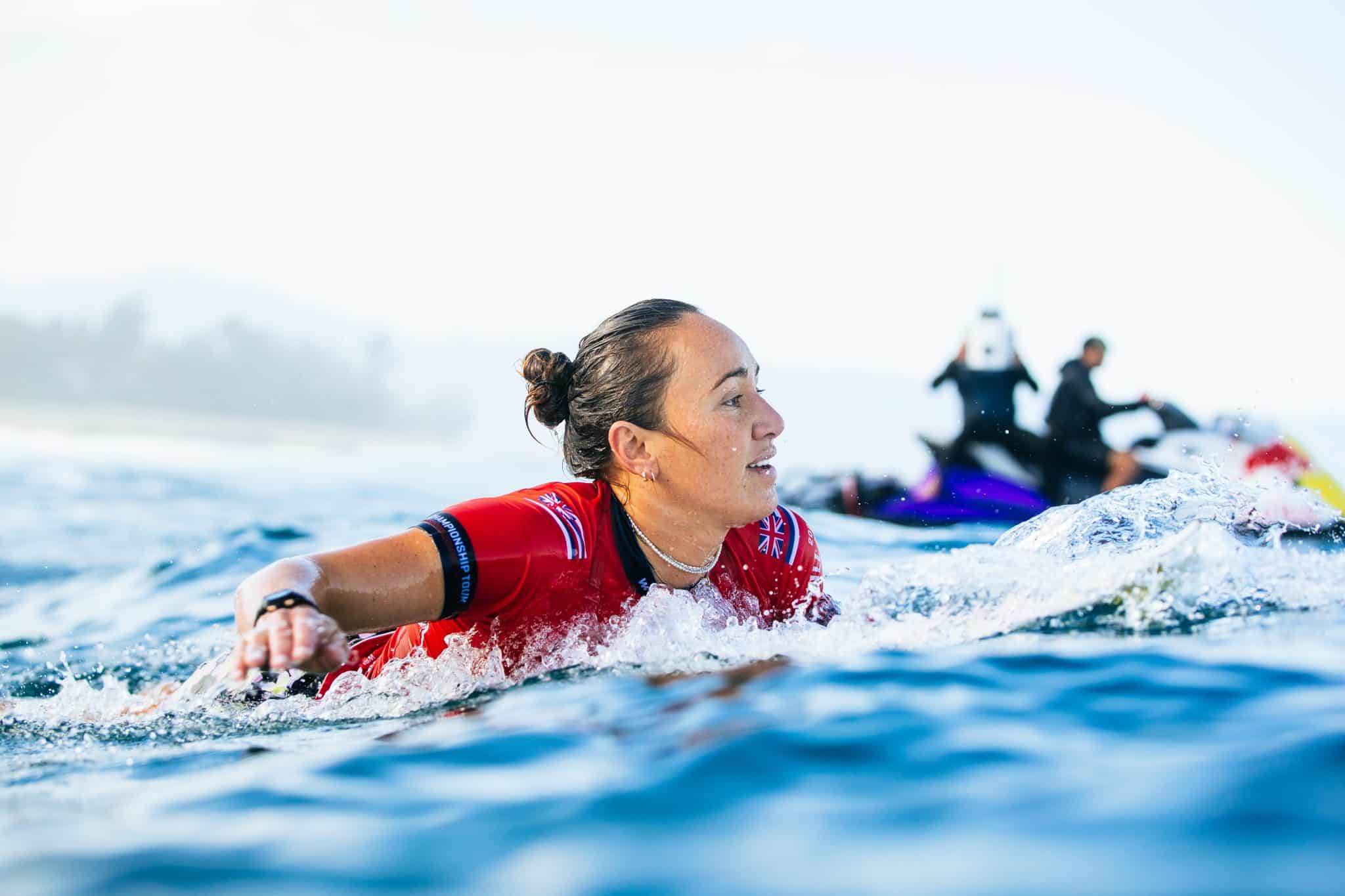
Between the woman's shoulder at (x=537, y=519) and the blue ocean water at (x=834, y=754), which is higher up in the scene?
the woman's shoulder at (x=537, y=519)

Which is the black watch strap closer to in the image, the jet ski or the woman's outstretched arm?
the woman's outstretched arm

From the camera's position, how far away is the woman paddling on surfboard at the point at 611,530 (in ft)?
8.68

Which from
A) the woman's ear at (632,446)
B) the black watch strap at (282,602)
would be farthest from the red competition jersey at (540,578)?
the black watch strap at (282,602)

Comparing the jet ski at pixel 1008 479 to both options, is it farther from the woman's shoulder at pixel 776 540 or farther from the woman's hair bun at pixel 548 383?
the woman's hair bun at pixel 548 383

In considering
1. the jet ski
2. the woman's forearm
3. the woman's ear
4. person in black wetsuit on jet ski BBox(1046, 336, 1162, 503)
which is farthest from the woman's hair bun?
person in black wetsuit on jet ski BBox(1046, 336, 1162, 503)

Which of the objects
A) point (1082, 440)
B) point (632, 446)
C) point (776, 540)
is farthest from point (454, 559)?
point (1082, 440)

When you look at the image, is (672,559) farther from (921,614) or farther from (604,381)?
(921,614)

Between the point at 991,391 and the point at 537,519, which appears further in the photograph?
the point at 991,391

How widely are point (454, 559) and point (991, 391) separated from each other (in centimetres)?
856

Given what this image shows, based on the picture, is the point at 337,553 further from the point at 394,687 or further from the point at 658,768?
the point at 658,768

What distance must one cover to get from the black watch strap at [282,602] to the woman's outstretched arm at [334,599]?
0.01 m

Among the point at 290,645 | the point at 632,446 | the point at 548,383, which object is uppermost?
the point at 548,383

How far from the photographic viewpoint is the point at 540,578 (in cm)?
283

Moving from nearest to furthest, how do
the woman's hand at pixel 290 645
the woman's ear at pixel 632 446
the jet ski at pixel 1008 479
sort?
1. the woman's hand at pixel 290 645
2. the woman's ear at pixel 632 446
3. the jet ski at pixel 1008 479
